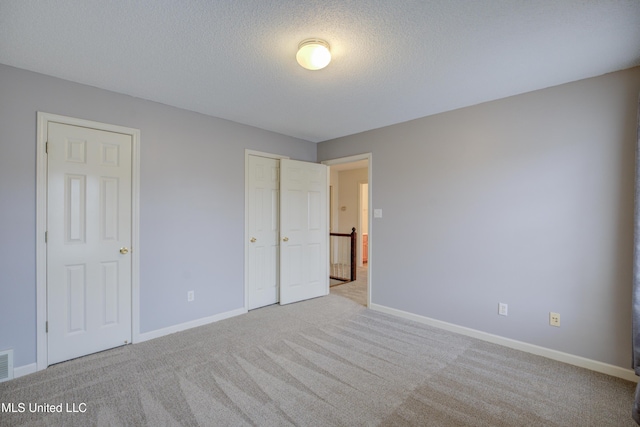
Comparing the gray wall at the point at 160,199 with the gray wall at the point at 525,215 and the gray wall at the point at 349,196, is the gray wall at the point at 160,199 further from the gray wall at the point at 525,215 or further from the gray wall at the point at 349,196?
the gray wall at the point at 349,196

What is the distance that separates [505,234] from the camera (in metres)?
2.78

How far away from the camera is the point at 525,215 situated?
2.66m

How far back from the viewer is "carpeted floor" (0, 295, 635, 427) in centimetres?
179

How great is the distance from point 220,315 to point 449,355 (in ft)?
8.21

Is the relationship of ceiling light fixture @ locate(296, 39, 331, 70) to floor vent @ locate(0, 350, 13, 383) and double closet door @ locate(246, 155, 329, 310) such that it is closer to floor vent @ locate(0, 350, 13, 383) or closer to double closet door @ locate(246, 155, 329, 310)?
double closet door @ locate(246, 155, 329, 310)

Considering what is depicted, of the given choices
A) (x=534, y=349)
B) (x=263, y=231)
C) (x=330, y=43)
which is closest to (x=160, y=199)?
(x=263, y=231)

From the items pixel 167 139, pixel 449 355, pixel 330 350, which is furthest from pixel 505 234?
pixel 167 139

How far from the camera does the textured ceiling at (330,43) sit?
161 centimetres

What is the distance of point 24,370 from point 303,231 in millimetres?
3034

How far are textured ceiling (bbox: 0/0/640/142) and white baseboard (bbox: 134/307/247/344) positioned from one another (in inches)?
93.0

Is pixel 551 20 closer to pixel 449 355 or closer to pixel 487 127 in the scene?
pixel 487 127

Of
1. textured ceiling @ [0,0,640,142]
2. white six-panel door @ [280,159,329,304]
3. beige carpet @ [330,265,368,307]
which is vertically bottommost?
beige carpet @ [330,265,368,307]

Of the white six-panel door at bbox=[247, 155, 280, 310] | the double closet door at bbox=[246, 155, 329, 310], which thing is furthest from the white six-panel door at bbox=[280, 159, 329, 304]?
the white six-panel door at bbox=[247, 155, 280, 310]

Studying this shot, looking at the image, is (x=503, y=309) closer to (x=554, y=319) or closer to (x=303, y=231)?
(x=554, y=319)
